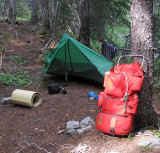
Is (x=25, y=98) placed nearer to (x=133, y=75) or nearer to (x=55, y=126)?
(x=55, y=126)

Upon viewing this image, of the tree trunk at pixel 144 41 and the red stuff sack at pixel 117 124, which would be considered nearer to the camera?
the red stuff sack at pixel 117 124

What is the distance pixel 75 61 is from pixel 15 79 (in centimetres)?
225

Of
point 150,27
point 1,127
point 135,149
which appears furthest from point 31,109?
point 150,27

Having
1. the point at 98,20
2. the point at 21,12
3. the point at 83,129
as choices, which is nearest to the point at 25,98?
the point at 83,129

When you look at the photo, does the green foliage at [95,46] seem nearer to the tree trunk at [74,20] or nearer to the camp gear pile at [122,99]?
the tree trunk at [74,20]

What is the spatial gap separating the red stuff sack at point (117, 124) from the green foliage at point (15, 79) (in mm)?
4448

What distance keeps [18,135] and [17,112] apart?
1127mm

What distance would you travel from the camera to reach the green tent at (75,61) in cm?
667

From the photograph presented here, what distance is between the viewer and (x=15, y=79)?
7.20 metres

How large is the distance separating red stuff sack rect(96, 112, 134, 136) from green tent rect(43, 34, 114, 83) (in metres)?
3.38

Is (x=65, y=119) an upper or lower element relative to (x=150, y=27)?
lower

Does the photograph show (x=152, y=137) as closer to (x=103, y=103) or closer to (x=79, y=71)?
(x=103, y=103)

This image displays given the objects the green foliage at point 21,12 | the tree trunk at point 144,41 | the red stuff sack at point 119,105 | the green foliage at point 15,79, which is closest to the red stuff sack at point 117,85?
the red stuff sack at point 119,105

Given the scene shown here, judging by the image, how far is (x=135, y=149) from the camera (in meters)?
2.96
